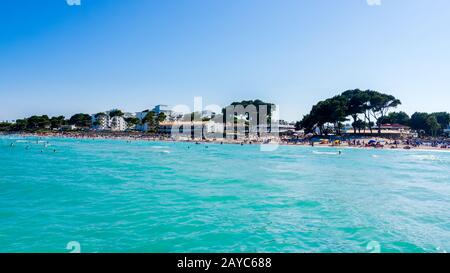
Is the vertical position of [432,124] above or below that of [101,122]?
below

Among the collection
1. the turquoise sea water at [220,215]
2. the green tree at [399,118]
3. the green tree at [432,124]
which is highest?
the green tree at [399,118]

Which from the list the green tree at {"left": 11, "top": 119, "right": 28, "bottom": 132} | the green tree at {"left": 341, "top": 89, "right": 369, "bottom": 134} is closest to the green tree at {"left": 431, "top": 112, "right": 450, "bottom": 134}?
the green tree at {"left": 341, "top": 89, "right": 369, "bottom": 134}

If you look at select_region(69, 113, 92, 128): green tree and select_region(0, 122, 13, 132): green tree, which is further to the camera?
select_region(69, 113, 92, 128): green tree

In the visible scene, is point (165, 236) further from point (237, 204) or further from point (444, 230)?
point (444, 230)

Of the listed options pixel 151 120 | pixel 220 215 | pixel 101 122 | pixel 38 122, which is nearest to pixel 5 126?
pixel 38 122

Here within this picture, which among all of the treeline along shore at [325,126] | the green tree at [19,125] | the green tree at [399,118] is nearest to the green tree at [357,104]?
the treeline along shore at [325,126]

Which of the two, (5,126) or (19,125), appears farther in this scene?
(5,126)

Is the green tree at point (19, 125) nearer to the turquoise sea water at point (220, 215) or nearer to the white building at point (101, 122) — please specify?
the white building at point (101, 122)

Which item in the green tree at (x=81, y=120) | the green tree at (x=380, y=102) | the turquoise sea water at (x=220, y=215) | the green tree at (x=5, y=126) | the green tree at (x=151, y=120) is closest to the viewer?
the turquoise sea water at (x=220, y=215)

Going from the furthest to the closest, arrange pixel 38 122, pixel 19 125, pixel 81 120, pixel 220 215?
pixel 81 120, pixel 19 125, pixel 38 122, pixel 220 215

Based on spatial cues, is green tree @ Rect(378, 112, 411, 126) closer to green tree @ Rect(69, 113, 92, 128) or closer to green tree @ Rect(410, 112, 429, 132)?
green tree @ Rect(410, 112, 429, 132)

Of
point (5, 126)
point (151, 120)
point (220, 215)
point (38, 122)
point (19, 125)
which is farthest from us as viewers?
point (5, 126)

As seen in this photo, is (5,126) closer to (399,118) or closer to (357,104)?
(357,104)

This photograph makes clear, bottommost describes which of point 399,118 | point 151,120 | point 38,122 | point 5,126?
point 5,126
